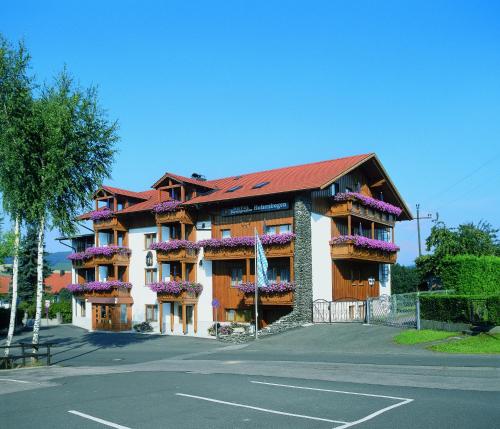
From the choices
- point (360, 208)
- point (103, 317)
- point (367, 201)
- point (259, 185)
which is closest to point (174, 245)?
point (259, 185)

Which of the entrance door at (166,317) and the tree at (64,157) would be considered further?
the entrance door at (166,317)

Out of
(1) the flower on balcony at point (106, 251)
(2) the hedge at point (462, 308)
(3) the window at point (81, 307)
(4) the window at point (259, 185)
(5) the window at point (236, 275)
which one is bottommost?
(3) the window at point (81, 307)

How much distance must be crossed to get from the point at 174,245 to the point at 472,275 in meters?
20.7

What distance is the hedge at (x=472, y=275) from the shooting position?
32.8 m

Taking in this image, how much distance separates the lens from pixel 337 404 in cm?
1277

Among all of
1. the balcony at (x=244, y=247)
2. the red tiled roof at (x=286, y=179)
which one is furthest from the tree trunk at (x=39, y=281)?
the red tiled roof at (x=286, y=179)

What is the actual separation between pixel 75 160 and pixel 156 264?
66.6ft

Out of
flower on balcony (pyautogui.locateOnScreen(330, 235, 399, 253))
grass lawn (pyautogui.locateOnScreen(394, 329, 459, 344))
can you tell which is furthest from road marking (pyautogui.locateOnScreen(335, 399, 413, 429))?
flower on balcony (pyautogui.locateOnScreen(330, 235, 399, 253))

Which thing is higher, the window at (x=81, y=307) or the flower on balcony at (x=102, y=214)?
the flower on balcony at (x=102, y=214)

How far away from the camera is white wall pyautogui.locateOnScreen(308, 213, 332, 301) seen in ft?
125

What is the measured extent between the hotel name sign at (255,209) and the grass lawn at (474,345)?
1546 cm

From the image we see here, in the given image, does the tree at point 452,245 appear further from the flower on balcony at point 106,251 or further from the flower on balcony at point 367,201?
the flower on balcony at point 106,251

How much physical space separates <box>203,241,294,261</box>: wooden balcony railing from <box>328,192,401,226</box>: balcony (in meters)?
4.83

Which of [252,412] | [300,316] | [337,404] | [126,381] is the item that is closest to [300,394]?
[337,404]
